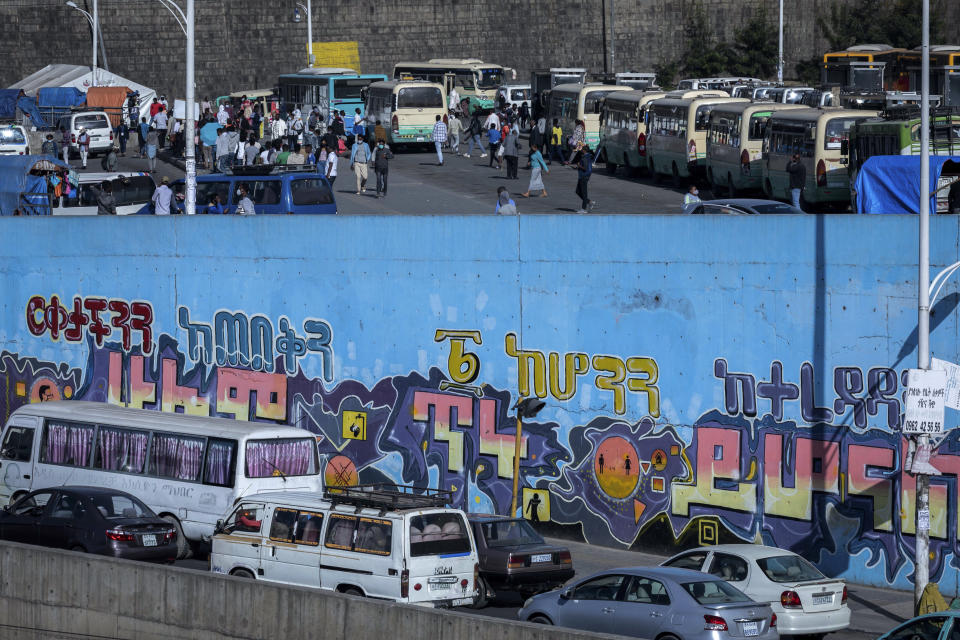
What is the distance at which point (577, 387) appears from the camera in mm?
20609

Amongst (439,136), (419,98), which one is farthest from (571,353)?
(419,98)

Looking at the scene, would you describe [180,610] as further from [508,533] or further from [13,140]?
[13,140]

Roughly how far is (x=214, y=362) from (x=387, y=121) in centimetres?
2603

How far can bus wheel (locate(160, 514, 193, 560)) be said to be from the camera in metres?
19.5

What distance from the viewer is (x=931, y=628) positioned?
12.1 m

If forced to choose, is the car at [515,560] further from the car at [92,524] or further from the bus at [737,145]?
the bus at [737,145]

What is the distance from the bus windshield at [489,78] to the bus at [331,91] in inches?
303

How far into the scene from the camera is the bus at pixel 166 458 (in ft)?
63.6

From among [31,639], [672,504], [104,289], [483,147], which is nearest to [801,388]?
[672,504]

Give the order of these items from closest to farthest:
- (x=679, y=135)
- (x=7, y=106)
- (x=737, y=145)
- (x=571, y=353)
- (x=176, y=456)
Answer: (x=176, y=456) < (x=571, y=353) < (x=737, y=145) < (x=679, y=135) < (x=7, y=106)

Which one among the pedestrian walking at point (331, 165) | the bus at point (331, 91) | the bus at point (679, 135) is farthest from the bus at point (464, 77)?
the pedestrian walking at point (331, 165)

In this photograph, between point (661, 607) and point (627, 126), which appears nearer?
point (661, 607)

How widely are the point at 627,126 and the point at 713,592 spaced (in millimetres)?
30627

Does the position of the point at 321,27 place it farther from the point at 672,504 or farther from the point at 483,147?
the point at 672,504
